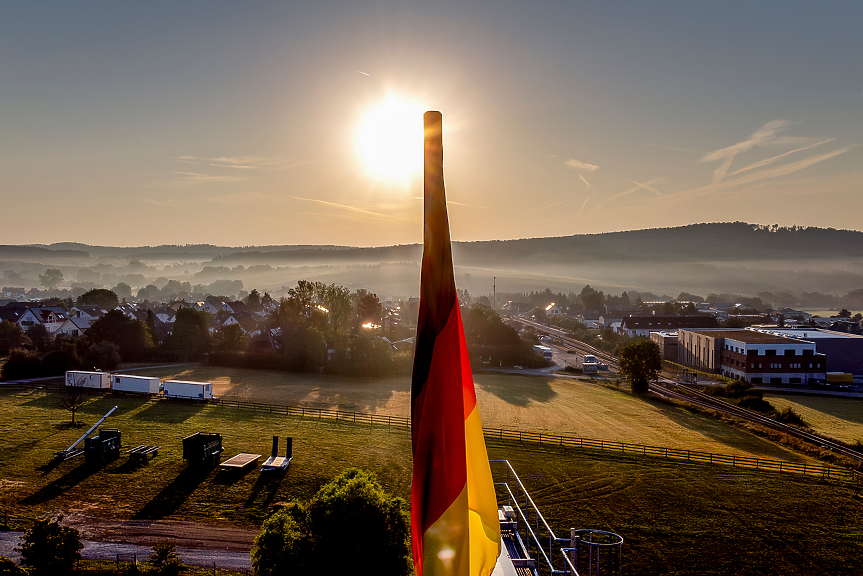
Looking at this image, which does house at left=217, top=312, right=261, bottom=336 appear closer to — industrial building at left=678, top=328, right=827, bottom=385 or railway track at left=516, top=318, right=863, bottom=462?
railway track at left=516, top=318, right=863, bottom=462

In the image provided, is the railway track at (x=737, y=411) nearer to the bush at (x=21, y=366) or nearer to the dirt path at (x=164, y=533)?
the dirt path at (x=164, y=533)

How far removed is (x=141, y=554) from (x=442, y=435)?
19.1 metres

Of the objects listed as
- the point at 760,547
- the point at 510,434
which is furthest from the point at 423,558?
the point at 510,434

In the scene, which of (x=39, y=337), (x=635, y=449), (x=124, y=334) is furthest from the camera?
(x=39, y=337)

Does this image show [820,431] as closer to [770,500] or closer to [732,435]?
[732,435]

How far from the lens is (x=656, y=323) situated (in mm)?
89062

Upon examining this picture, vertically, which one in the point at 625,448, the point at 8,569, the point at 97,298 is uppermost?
the point at 97,298

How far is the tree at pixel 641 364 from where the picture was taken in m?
51.2

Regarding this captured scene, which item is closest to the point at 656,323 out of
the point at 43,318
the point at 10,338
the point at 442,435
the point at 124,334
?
the point at 124,334

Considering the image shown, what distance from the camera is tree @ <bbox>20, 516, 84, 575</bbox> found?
14.2 m

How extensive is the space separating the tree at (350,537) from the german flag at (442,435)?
24.0 ft

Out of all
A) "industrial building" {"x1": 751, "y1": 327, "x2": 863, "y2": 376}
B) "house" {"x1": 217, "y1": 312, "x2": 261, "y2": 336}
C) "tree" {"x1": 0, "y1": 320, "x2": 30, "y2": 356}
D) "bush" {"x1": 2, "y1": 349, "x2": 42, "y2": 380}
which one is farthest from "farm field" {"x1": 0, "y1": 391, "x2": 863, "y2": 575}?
"house" {"x1": 217, "y1": 312, "x2": 261, "y2": 336}

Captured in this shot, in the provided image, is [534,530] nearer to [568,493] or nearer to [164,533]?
[568,493]

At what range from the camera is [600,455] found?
30141 millimetres
